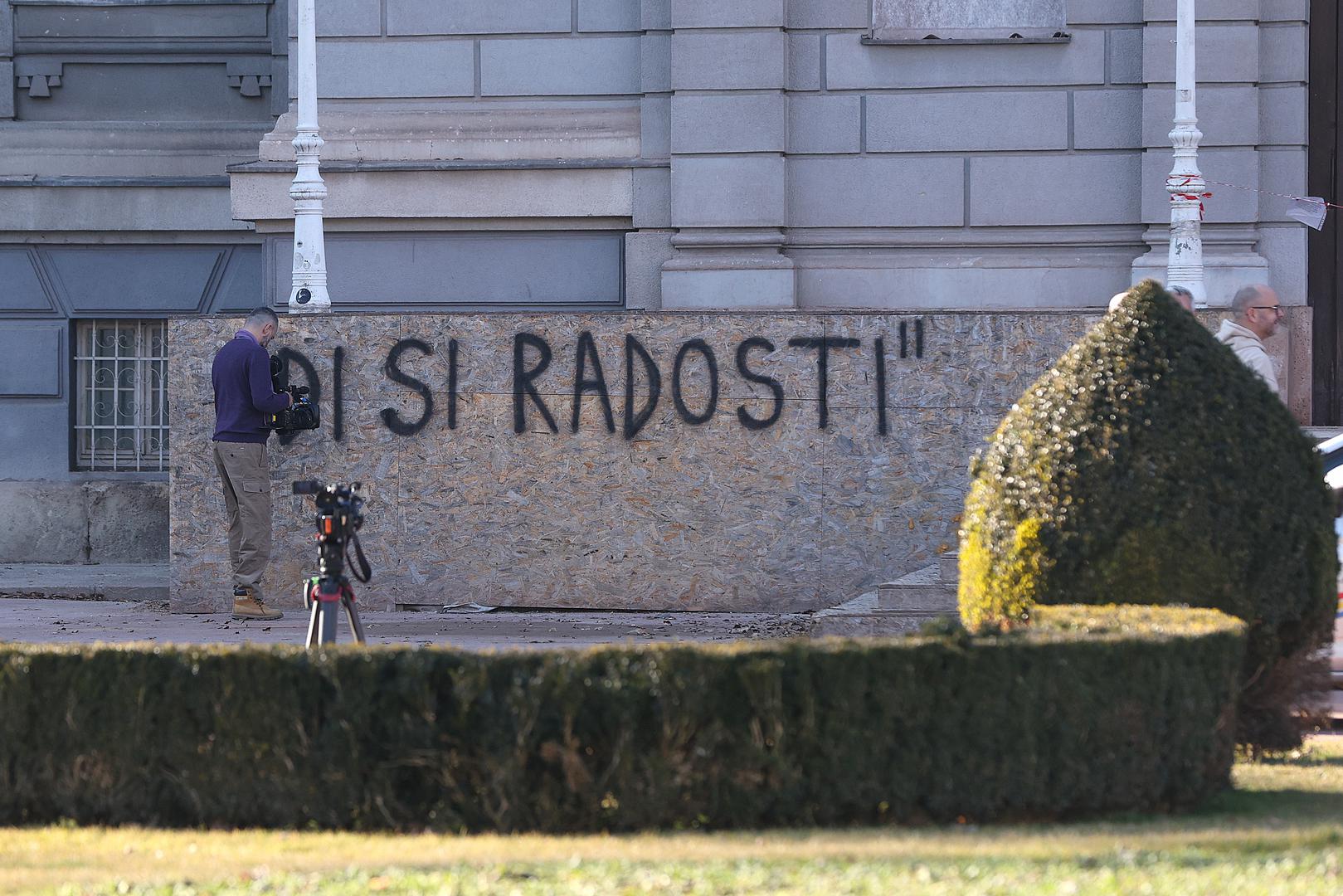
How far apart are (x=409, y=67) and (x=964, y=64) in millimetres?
4335

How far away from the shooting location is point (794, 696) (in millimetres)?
5305

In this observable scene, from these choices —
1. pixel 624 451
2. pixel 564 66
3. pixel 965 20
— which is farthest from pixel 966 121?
pixel 624 451

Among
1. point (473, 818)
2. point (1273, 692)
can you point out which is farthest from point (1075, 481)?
point (473, 818)

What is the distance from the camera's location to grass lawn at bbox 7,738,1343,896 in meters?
4.54

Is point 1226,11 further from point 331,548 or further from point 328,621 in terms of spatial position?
point 328,621

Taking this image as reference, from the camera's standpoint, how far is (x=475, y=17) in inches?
571

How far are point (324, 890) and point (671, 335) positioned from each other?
7062 mm

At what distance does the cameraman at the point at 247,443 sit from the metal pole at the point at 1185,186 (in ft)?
20.0

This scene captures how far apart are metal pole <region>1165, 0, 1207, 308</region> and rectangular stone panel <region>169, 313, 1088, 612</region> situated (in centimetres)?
204

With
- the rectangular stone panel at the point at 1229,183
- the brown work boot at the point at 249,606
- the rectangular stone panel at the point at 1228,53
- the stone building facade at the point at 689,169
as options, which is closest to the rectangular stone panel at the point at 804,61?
the stone building facade at the point at 689,169

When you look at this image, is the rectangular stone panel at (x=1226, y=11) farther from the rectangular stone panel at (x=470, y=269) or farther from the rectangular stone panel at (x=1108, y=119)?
the rectangular stone panel at (x=470, y=269)

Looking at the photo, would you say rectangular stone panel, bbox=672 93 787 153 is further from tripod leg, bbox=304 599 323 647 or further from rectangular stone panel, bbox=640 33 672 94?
tripod leg, bbox=304 599 323 647

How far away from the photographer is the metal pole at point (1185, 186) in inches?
499

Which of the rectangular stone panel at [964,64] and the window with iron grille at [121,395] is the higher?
the rectangular stone panel at [964,64]
